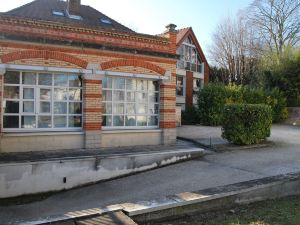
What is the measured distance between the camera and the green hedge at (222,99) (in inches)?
904

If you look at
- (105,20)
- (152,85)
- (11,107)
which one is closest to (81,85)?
(11,107)

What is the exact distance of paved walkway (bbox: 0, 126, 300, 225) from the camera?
841cm

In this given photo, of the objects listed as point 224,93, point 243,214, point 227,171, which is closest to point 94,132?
point 227,171

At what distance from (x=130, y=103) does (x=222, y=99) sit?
422 inches

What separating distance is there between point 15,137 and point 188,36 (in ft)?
80.3

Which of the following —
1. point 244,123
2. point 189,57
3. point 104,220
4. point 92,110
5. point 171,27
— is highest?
point 189,57

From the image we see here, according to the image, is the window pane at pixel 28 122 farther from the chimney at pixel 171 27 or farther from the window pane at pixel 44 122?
the chimney at pixel 171 27

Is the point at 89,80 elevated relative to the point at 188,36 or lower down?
lower down

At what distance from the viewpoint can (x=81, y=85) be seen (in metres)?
12.9

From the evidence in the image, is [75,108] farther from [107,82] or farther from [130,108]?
[130,108]

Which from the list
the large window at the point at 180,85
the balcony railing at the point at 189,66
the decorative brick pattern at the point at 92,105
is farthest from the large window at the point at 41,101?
the balcony railing at the point at 189,66

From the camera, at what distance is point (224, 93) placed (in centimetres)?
2341

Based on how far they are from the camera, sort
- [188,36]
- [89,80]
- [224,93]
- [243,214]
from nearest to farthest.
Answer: [243,214] < [89,80] < [224,93] < [188,36]

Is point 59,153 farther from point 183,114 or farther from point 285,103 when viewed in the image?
point 285,103
